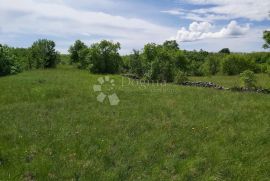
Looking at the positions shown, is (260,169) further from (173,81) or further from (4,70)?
(4,70)

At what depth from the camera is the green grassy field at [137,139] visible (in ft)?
39.6

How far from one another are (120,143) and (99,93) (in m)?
12.5

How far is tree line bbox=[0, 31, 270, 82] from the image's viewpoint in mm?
41281

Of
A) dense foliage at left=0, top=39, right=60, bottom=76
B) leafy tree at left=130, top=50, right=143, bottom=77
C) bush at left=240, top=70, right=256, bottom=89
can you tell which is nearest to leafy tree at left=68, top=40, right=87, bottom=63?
dense foliage at left=0, top=39, right=60, bottom=76

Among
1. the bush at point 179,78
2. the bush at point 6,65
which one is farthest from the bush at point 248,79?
the bush at point 6,65

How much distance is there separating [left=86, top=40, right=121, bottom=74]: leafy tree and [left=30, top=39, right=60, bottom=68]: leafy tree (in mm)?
17442

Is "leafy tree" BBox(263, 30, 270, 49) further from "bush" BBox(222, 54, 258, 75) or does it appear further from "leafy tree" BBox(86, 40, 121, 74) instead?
"bush" BBox(222, 54, 258, 75)

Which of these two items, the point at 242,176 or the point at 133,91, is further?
the point at 133,91

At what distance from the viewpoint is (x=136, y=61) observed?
48438 millimetres

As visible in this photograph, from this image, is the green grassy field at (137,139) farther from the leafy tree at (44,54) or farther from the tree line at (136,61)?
→ the leafy tree at (44,54)

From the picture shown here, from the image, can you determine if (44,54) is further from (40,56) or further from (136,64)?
(136,64)

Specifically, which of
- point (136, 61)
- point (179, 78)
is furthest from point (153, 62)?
point (136, 61)

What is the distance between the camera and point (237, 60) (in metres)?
65.9

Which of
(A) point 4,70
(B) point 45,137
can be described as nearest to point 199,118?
(B) point 45,137
